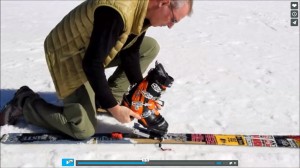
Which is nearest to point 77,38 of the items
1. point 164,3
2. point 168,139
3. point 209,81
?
point 164,3

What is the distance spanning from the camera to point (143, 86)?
3.14m

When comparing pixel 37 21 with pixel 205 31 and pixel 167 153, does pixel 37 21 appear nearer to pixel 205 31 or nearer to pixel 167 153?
pixel 205 31

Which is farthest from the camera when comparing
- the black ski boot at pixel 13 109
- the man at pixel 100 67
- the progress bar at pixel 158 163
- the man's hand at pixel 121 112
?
the black ski boot at pixel 13 109

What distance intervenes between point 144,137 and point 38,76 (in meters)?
1.94

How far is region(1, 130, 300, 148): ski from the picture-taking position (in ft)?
10.3

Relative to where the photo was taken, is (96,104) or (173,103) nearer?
(96,104)

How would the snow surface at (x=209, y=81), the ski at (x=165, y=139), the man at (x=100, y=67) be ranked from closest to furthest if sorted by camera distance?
the man at (x=100, y=67)
the snow surface at (x=209, y=81)
the ski at (x=165, y=139)

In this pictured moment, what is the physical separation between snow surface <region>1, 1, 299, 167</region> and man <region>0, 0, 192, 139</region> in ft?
0.70

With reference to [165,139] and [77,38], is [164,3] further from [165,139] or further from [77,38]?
[165,139]

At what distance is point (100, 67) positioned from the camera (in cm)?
249

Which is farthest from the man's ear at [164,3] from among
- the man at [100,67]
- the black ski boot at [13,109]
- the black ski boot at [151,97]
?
the black ski boot at [13,109]

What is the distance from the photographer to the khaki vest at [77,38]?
246 cm

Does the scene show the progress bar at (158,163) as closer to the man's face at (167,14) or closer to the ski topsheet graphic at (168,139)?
the ski topsheet graphic at (168,139)

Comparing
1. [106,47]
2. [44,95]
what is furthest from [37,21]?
[106,47]
